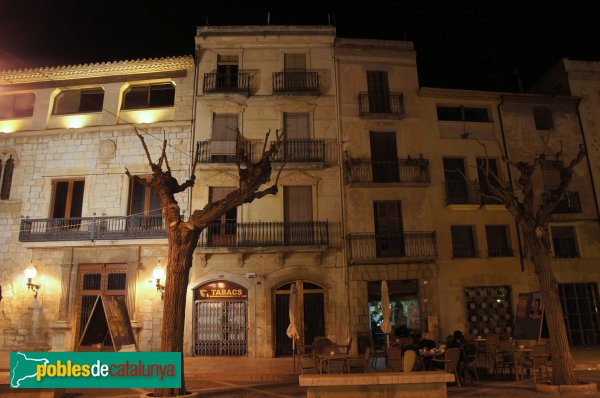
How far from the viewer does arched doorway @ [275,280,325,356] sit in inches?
675

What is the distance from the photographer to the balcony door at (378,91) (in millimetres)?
19766

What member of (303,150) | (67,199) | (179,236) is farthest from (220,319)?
(179,236)

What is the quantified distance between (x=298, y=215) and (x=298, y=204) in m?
0.49

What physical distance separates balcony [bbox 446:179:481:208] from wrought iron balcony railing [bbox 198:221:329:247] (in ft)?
18.7

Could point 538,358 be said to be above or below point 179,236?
below

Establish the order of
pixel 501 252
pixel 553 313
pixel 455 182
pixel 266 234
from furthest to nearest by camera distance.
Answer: pixel 455 182
pixel 501 252
pixel 266 234
pixel 553 313

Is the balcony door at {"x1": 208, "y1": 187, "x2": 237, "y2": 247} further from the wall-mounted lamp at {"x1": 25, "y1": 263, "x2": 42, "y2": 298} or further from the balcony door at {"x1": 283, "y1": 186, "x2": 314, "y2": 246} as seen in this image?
the wall-mounted lamp at {"x1": 25, "y1": 263, "x2": 42, "y2": 298}

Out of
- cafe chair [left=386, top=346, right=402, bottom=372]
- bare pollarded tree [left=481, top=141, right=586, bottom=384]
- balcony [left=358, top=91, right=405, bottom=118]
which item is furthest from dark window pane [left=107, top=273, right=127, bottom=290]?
bare pollarded tree [left=481, top=141, right=586, bottom=384]

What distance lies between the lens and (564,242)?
1928cm

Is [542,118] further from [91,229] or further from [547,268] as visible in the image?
[91,229]

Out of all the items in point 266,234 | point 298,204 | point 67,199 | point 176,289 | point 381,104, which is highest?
point 381,104

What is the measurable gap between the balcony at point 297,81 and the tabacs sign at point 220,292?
8846 millimetres

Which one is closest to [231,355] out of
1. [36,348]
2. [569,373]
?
[36,348]

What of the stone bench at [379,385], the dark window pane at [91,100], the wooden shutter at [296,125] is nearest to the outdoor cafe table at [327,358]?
the stone bench at [379,385]
